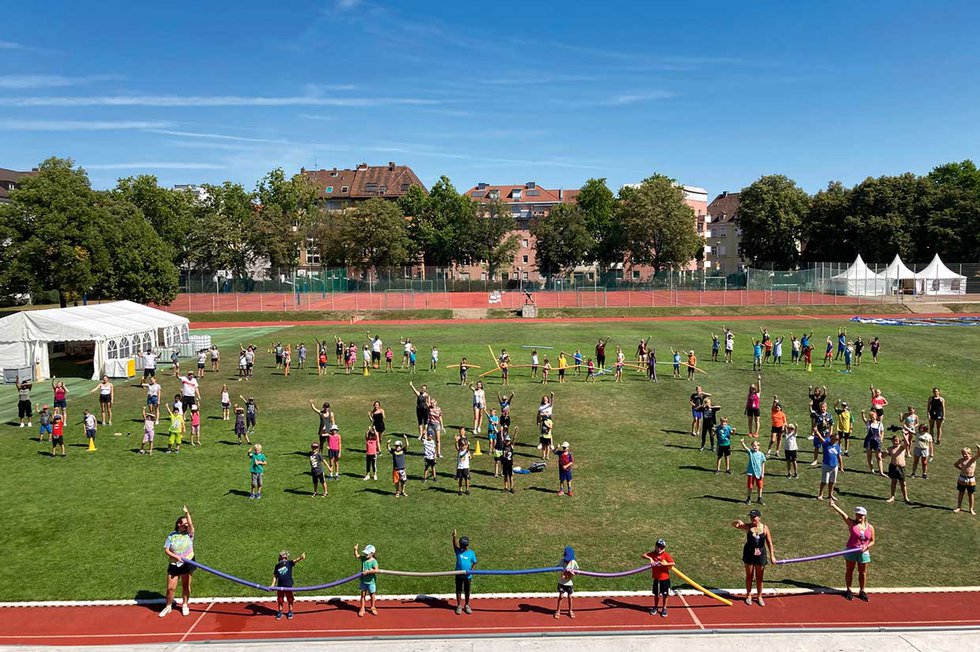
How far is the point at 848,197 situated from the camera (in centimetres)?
8450

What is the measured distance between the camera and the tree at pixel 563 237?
301 ft

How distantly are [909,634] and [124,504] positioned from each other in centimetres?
1679

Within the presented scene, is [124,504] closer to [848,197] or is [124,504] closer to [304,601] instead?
[304,601]

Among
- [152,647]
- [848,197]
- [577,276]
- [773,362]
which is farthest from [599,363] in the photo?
[848,197]

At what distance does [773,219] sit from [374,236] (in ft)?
173

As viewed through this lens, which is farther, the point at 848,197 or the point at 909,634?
the point at 848,197

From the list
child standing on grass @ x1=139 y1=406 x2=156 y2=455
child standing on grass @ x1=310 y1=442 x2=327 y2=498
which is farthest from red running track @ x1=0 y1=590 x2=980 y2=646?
child standing on grass @ x1=139 y1=406 x2=156 y2=455

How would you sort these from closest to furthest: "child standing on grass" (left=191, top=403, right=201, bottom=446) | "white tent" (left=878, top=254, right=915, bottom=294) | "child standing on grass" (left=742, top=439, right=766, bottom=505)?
"child standing on grass" (left=742, top=439, right=766, bottom=505) → "child standing on grass" (left=191, top=403, right=201, bottom=446) → "white tent" (left=878, top=254, right=915, bottom=294)

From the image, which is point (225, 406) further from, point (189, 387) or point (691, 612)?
point (691, 612)

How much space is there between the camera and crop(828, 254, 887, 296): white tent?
70.8 metres

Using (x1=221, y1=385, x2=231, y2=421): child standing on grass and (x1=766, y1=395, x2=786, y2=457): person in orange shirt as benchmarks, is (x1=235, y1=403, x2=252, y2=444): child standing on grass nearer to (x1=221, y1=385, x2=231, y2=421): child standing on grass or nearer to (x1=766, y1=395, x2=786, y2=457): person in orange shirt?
(x1=221, y1=385, x2=231, y2=421): child standing on grass

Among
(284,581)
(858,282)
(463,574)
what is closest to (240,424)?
(284,581)

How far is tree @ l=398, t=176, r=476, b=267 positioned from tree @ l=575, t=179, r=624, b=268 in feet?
55.9

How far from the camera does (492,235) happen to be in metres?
90.5
